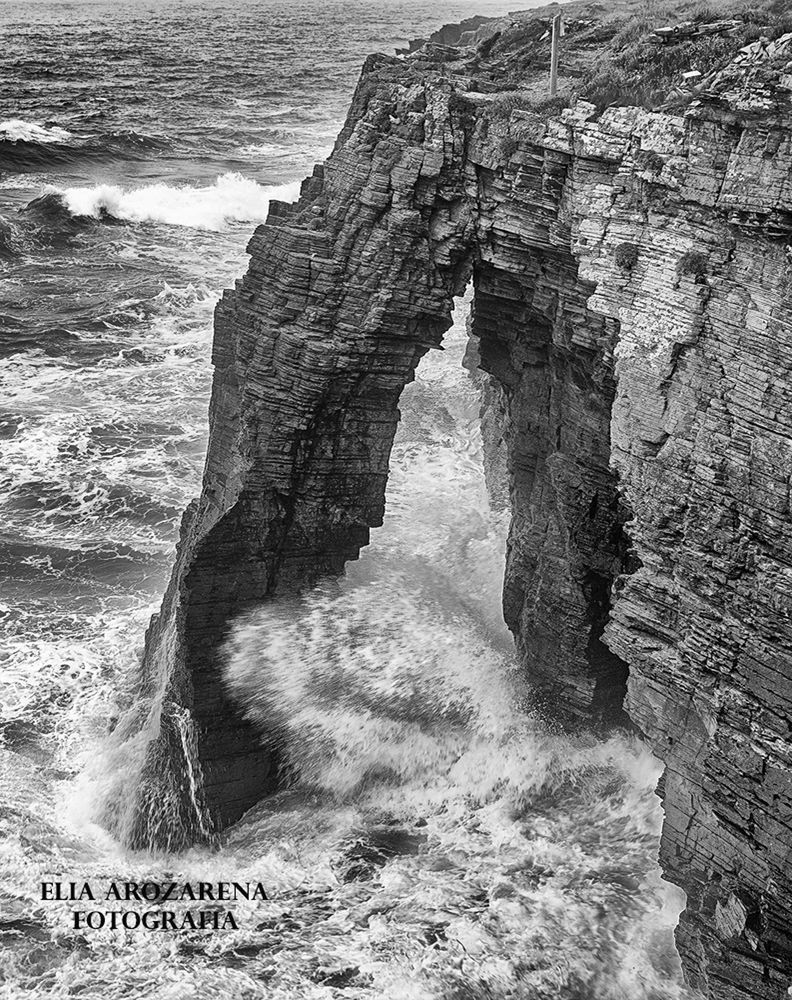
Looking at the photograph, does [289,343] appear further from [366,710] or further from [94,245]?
[94,245]

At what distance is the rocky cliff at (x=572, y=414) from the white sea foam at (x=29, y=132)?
5751 centimetres

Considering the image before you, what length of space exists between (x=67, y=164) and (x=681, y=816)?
67.1m

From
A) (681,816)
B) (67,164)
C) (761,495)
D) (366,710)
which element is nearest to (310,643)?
(366,710)

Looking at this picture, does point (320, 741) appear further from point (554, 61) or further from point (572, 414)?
point (554, 61)

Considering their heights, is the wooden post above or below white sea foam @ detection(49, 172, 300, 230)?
above

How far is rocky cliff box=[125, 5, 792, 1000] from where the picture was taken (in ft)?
58.4

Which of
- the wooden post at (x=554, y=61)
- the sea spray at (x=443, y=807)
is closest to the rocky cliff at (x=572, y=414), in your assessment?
the wooden post at (x=554, y=61)

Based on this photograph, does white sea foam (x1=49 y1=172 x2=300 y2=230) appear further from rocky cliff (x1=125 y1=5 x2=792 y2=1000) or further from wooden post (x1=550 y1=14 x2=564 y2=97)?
wooden post (x1=550 y1=14 x2=564 y2=97)

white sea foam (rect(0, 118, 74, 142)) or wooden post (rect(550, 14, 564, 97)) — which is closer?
wooden post (rect(550, 14, 564, 97))

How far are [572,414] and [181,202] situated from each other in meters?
48.6

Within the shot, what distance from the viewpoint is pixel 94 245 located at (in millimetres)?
60531

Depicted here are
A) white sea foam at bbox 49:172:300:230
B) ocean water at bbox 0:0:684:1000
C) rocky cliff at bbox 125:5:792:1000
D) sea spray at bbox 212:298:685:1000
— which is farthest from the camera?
white sea foam at bbox 49:172:300:230

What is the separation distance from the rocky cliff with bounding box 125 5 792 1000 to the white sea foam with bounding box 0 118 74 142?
5751cm

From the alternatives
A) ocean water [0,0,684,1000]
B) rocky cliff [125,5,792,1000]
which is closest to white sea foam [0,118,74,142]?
ocean water [0,0,684,1000]
